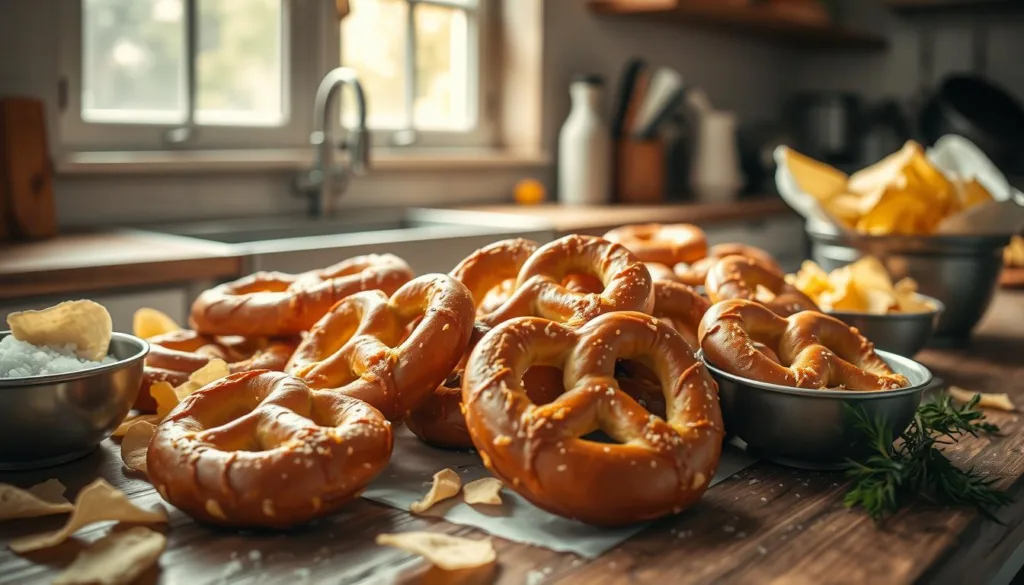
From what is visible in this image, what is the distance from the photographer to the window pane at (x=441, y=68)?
3.32 meters

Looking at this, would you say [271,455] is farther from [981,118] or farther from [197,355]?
[981,118]

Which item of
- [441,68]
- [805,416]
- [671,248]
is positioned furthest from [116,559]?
[441,68]

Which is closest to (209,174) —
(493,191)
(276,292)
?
(493,191)

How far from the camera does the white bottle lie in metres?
3.46

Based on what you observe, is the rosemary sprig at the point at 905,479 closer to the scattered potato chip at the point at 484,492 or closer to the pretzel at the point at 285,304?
the scattered potato chip at the point at 484,492

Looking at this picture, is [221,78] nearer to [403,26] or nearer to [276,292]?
[403,26]

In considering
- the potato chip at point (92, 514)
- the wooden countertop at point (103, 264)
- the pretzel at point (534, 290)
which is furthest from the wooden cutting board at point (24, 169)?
the potato chip at point (92, 514)

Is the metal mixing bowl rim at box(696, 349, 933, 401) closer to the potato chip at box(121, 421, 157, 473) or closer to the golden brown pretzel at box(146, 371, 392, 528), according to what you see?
the golden brown pretzel at box(146, 371, 392, 528)

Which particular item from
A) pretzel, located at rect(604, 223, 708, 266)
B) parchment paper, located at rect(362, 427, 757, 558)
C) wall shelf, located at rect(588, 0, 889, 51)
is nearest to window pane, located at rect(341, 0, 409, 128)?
wall shelf, located at rect(588, 0, 889, 51)

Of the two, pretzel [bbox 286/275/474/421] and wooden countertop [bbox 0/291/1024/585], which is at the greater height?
pretzel [bbox 286/275/474/421]

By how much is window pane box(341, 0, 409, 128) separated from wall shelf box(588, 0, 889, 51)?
0.87 meters

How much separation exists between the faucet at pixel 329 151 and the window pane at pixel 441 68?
66cm

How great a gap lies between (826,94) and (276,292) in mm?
4542

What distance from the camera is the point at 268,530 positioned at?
0.71m
